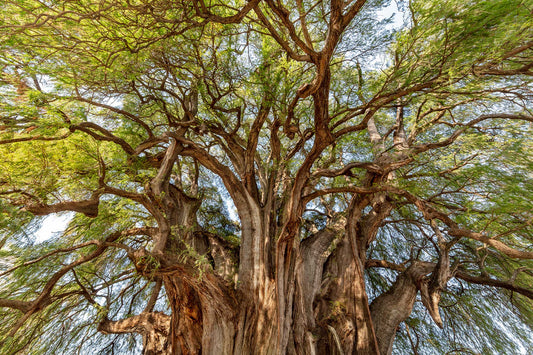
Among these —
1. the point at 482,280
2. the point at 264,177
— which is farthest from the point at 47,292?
the point at 482,280

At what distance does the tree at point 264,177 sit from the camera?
2.39 meters

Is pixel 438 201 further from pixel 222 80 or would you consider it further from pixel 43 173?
pixel 43 173

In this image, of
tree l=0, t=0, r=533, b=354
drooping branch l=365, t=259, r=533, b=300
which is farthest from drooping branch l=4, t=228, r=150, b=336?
drooping branch l=365, t=259, r=533, b=300

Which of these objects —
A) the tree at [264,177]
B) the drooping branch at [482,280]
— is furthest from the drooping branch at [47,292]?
the drooping branch at [482,280]

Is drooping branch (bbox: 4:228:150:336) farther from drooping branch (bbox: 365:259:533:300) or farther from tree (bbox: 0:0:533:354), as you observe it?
drooping branch (bbox: 365:259:533:300)

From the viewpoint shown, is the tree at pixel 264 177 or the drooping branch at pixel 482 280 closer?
the tree at pixel 264 177

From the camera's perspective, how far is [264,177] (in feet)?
14.6

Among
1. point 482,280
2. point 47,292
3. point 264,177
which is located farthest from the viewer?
point 264,177

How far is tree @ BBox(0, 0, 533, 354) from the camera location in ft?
7.86

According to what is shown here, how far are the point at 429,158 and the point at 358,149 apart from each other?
5.58 feet

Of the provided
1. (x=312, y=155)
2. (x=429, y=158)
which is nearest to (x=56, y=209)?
(x=312, y=155)

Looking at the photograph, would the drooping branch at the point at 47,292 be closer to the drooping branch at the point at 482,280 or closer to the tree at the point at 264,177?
the tree at the point at 264,177

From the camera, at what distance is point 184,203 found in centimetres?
409

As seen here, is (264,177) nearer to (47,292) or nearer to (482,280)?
(47,292)
